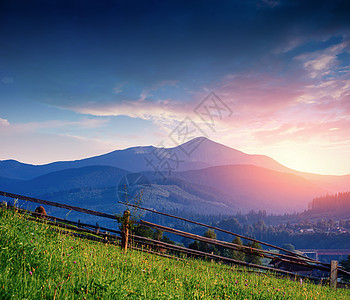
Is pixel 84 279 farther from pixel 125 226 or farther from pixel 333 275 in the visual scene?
pixel 333 275

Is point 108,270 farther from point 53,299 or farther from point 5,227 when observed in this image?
point 5,227

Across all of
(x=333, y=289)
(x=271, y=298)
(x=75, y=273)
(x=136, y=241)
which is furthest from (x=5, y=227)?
(x=333, y=289)

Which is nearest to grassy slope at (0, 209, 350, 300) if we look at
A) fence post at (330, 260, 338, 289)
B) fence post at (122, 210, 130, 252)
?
fence post at (122, 210, 130, 252)

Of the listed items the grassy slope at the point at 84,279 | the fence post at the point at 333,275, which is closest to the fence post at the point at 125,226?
the grassy slope at the point at 84,279

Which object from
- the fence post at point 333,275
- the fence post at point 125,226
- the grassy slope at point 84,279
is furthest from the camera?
the fence post at point 333,275

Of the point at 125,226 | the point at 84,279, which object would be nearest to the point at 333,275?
the point at 125,226

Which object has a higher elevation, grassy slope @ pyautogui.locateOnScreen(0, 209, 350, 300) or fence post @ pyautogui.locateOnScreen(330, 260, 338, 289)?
grassy slope @ pyautogui.locateOnScreen(0, 209, 350, 300)

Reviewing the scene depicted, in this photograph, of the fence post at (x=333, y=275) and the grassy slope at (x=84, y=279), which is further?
the fence post at (x=333, y=275)

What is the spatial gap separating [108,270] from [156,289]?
1094mm

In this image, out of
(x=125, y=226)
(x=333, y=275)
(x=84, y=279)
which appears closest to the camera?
(x=84, y=279)

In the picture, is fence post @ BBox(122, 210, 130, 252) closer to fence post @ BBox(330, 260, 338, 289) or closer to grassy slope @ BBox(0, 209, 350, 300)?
grassy slope @ BBox(0, 209, 350, 300)

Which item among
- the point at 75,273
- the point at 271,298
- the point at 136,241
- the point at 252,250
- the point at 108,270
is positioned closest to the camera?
the point at 75,273

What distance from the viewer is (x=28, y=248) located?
16.5 feet

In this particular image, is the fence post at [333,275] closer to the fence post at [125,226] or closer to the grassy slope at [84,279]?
the grassy slope at [84,279]
